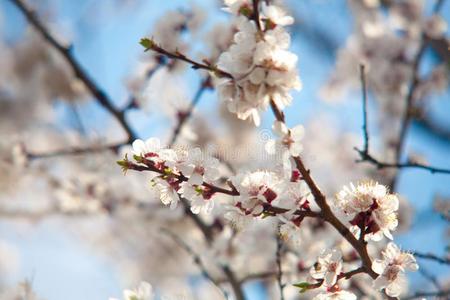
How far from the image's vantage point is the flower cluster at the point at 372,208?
3.76 ft

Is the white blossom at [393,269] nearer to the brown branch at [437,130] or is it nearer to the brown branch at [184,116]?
the brown branch at [184,116]

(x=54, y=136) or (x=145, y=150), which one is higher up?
(x=54, y=136)

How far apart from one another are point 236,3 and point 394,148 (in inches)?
85.1

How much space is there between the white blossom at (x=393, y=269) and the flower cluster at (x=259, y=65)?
37 cm

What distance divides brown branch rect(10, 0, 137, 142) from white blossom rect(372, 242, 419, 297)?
125 centimetres

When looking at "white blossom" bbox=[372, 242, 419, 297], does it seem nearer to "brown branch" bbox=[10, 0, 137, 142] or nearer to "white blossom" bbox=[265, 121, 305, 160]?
"white blossom" bbox=[265, 121, 305, 160]

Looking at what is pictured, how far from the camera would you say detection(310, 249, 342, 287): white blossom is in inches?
45.3

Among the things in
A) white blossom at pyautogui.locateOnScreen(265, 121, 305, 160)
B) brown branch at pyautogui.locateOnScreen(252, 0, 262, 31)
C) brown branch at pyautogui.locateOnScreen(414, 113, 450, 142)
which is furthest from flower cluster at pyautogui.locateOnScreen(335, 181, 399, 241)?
brown branch at pyautogui.locateOnScreen(414, 113, 450, 142)

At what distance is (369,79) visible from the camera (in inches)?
123

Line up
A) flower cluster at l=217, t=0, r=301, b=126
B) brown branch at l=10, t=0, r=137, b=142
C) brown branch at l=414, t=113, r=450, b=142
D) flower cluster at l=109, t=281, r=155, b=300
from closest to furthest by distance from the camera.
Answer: flower cluster at l=217, t=0, r=301, b=126 → flower cluster at l=109, t=281, r=155, b=300 → brown branch at l=10, t=0, r=137, b=142 → brown branch at l=414, t=113, r=450, b=142

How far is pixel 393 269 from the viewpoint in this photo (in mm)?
1139

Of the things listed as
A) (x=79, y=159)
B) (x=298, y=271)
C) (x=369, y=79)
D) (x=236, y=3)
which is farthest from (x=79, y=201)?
(x=236, y=3)

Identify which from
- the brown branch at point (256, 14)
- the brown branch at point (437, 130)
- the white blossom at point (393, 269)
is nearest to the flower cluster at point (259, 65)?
the brown branch at point (256, 14)

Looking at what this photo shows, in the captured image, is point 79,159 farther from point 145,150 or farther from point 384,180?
point 145,150
